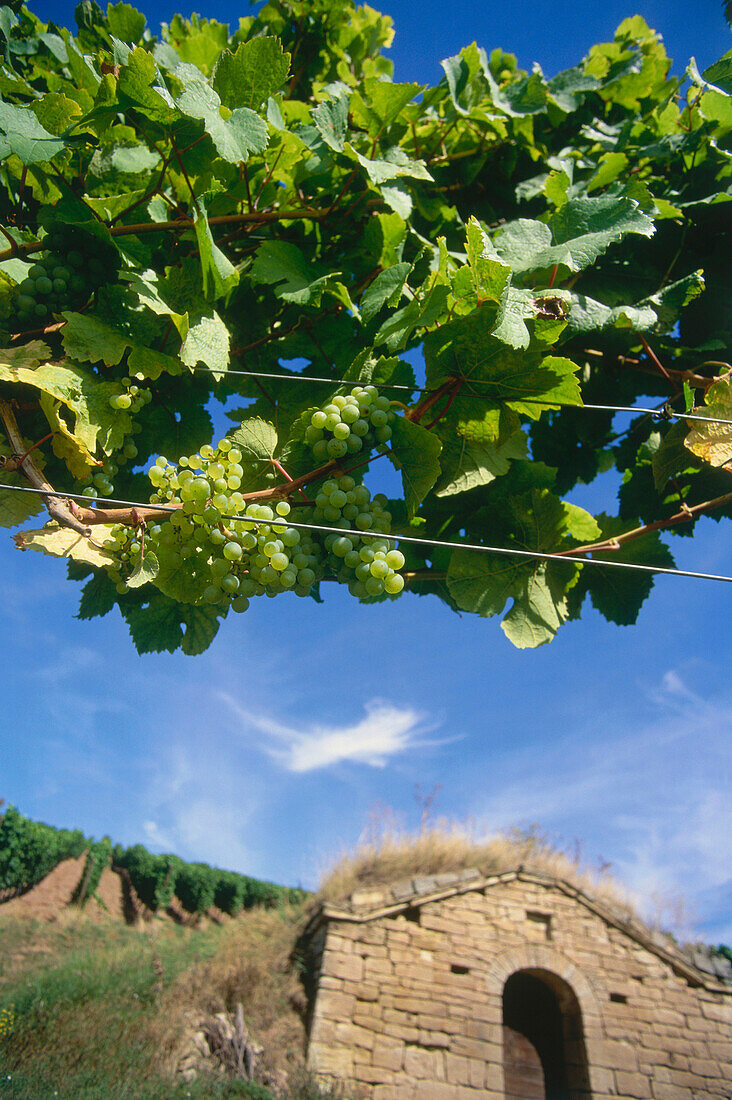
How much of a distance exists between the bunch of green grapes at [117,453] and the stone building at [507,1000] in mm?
8384

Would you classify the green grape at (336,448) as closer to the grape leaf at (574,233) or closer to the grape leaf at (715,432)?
the grape leaf at (574,233)

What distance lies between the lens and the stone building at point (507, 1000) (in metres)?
7.49

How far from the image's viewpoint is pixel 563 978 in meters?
8.59

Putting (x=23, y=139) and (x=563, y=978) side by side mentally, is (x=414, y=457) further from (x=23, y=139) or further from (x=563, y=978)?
(x=563, y=978)

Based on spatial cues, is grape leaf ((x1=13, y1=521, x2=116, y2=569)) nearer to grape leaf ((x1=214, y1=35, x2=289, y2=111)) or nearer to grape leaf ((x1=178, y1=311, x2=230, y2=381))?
grape leaf ((x1=178, y1=311, x2=230, y2=381))

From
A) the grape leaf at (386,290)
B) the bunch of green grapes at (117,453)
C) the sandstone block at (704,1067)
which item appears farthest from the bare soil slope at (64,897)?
the grape leaf at (386,290)

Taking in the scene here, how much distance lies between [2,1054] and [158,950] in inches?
166

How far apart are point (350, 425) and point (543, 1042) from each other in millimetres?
11465

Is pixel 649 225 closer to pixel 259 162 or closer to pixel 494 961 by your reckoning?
pixel 259 162

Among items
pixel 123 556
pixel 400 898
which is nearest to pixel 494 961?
pixel 400 898

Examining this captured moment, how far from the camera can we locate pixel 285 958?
31.2ft

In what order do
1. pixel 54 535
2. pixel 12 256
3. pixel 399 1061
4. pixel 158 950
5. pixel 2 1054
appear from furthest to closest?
pixel 158 950 < pixel 2 1054 < pixel 399 1061 < pixel 12 256 < pixel 54 535

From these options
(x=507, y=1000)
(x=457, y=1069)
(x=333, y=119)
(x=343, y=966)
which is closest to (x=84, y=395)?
(x=333, y=119)

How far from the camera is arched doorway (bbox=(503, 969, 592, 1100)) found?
840 centimetres
